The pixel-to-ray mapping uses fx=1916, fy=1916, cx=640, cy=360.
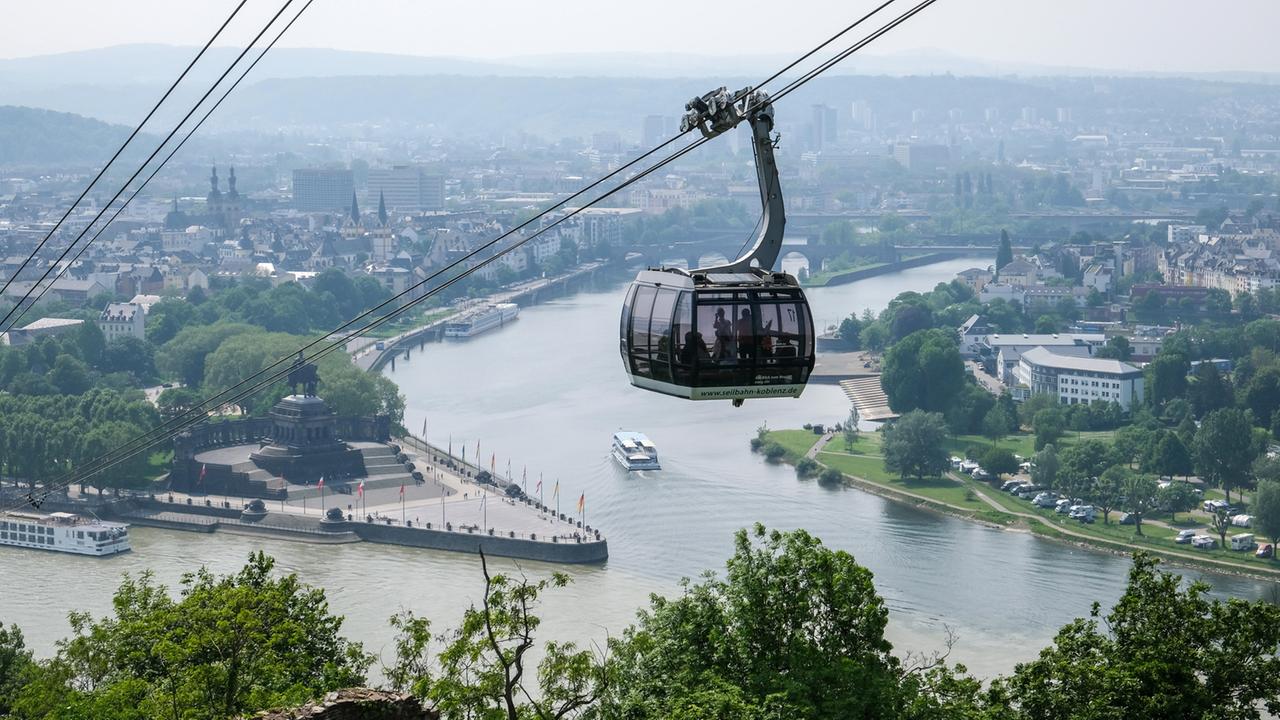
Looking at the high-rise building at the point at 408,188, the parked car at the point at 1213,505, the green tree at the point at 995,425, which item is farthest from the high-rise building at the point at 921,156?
the parked car at the point at 1213,505

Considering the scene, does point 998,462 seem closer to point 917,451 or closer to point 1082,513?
point 917,451

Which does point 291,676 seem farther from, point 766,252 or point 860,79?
point 860,79

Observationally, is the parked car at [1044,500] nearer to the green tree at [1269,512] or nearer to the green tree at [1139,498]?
the green tree at [1139,498]

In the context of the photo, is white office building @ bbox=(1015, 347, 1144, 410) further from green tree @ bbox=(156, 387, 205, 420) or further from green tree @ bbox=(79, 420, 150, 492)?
green tree @ bbox=(79, 420, 150, 492)

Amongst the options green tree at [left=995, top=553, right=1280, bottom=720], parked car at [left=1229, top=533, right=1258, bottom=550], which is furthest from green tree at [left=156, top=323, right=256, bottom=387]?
green tree at [left=995, top=553, right=1280, bottom=720]

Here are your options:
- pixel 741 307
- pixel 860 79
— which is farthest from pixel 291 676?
pixel 860 79
